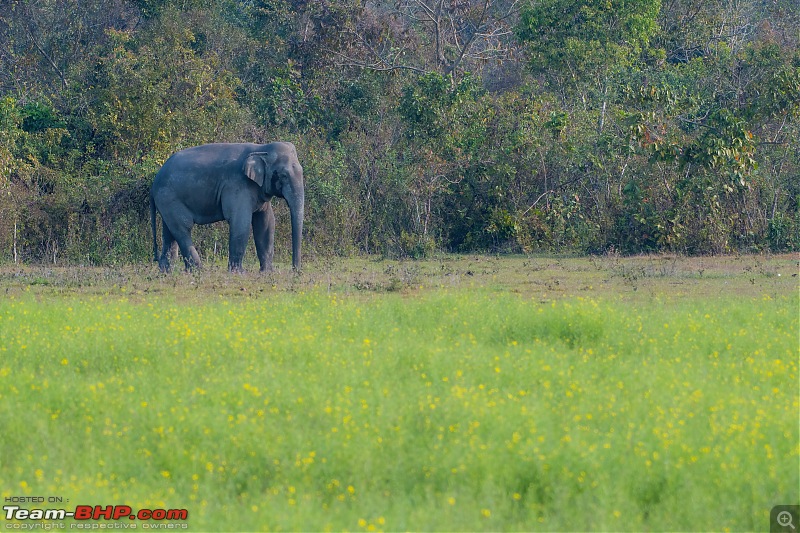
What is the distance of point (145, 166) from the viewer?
22219 millimetres

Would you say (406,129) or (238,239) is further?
(406,129)

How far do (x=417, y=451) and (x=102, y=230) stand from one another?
1482 centimetres

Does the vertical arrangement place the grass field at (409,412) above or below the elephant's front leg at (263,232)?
below

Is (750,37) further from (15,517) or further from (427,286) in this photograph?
(15,517)

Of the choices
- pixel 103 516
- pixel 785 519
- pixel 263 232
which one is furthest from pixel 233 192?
pixel 785 519

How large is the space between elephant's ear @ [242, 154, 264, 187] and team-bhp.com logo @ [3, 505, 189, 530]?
37.0 feet

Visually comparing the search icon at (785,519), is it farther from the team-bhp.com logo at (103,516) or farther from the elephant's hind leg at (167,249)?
the elephant's hind leg at (167,249)

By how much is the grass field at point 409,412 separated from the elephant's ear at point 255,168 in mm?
4621

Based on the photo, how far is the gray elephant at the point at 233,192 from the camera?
18688 millimetres

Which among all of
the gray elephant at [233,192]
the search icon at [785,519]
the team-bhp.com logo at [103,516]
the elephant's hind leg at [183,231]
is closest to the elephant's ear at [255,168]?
the gray elephant at [233,192]

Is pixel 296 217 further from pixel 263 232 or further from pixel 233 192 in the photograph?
pixel 233 192

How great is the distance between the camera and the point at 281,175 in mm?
18656

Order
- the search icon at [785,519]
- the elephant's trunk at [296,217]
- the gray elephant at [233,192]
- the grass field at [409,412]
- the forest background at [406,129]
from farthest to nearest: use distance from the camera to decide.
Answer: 1. the forest background at [406,129]
2. the elephant's trunk at [296,217]
3. the gray elephant at [233,192]
4. the grass field at [409,412]
5. the search icon at [785,519]

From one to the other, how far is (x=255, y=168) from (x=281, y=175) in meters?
0.42
